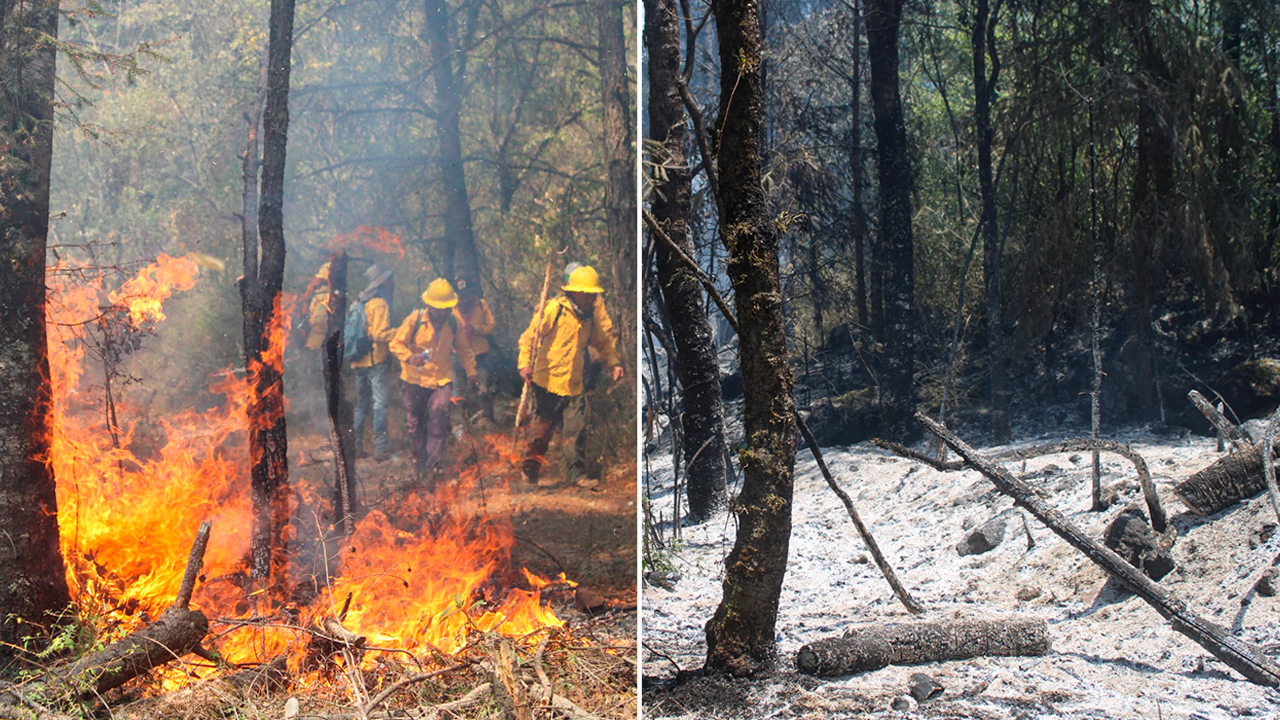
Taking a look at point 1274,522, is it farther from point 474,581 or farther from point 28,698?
point 28,698

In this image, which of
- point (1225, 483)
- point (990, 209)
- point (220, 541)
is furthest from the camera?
point (990, 209)

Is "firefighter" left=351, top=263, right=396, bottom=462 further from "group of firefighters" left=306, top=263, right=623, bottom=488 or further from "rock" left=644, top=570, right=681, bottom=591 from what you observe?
"rock" left=644, top=570, right=681, bottom=591

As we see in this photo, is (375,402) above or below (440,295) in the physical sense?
below

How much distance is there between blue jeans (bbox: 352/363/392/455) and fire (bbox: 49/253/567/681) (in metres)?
0.24

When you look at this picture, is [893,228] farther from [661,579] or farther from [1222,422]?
[661,579]

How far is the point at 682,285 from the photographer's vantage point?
15.3 ft

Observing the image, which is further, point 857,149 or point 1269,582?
point 857,149

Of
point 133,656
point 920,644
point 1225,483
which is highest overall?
point 1225,483

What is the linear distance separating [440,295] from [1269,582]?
3404mm

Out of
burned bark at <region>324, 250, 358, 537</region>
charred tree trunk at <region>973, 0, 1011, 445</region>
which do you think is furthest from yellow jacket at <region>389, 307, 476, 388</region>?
charred tree trunk at <region>973, 0, 1011, 445</region>

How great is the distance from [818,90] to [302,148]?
4.13 metres

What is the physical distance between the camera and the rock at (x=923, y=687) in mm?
3219

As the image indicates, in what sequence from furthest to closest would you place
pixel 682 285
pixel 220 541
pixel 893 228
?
pixel 893 228
pixel 682 285
pixel 220 541

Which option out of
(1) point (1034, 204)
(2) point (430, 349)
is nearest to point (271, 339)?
(2) point (430, 349)
